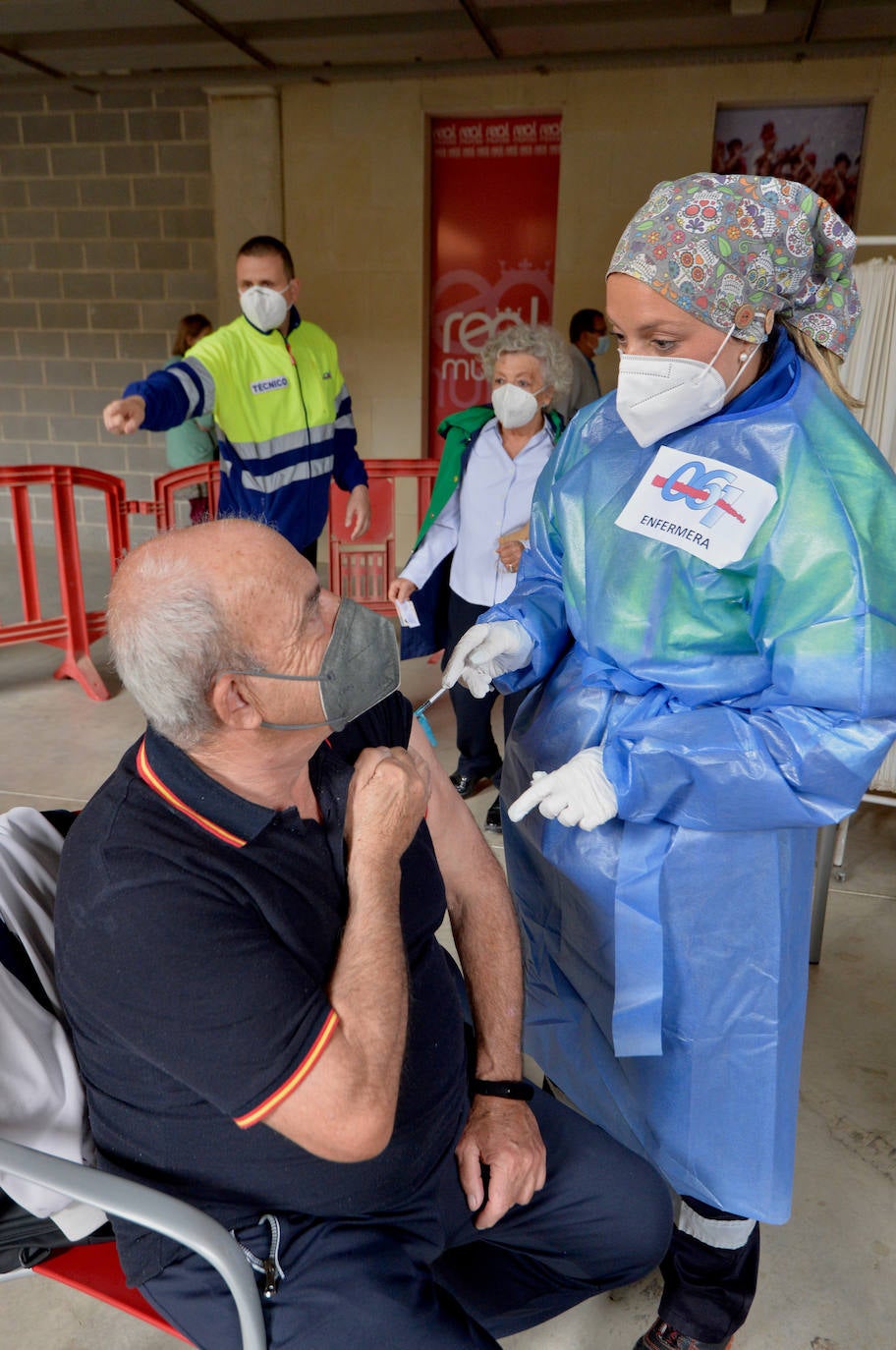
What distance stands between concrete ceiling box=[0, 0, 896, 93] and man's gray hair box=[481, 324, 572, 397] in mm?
3067

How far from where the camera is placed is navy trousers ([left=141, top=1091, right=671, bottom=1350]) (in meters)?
1.11

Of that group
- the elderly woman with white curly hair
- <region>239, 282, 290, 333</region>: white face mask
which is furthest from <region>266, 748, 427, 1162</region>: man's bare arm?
<region>239, 282, 290, 333</region>: white face mask

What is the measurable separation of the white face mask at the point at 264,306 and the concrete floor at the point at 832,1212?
1.82 metres

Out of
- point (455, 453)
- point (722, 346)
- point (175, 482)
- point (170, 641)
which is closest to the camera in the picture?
point (170, 641)

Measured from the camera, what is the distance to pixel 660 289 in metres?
1.31

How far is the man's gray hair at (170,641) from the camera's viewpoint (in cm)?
109

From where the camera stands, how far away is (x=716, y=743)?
1.26 m

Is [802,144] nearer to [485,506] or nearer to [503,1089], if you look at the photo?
[485,506]

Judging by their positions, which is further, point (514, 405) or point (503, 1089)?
point (514, 405)

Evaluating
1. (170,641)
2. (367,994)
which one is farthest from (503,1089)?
(170,641)

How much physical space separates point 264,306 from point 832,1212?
3155 millimetres

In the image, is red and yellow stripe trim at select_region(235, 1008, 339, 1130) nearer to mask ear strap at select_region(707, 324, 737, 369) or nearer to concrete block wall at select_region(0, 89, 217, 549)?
mask ear strap at select_region(707, 324, 737, 369)

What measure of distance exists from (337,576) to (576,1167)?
4077 millimetres

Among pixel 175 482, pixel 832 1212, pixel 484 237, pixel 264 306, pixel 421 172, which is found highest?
pixel 421 172
